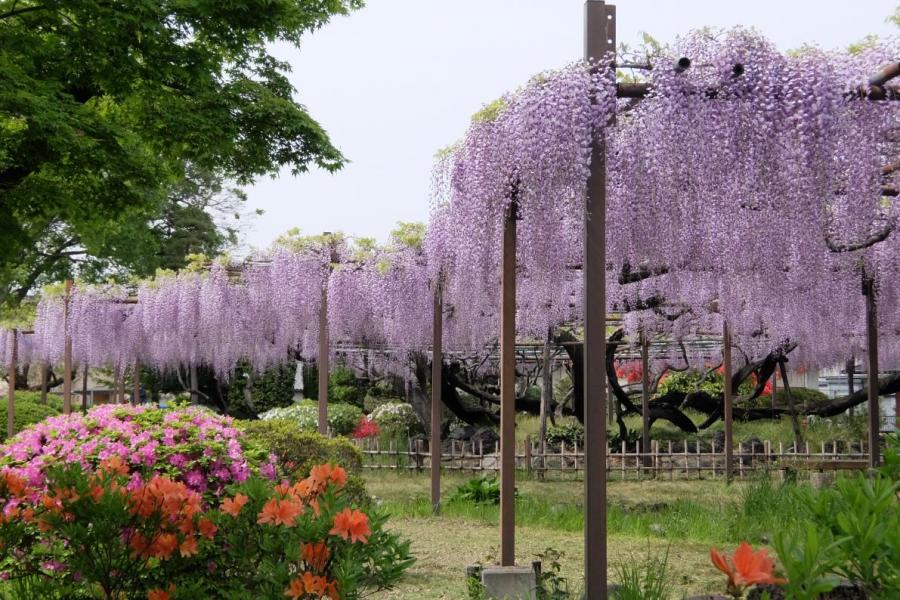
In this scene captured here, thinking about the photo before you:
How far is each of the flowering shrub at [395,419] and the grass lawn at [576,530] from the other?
19.4 feet

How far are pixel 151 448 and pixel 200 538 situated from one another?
1.34 m

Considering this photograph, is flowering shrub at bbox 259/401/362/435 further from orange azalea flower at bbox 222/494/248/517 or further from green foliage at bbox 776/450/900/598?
green foliage at bbox 776/450/900/598

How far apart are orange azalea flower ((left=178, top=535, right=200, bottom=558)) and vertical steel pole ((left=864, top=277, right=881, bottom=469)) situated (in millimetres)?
6969

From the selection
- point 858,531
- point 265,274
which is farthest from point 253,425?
point 265,274

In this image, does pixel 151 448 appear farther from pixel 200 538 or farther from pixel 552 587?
pixel 552 587

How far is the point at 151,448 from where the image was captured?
4.50 meters

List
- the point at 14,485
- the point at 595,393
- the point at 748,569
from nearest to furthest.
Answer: the point at 748,569
the point at 14,485
the point at 595,393

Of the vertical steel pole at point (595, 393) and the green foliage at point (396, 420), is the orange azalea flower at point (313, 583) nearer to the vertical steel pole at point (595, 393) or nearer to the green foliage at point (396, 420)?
the vertical steel pole at point (595, 393)

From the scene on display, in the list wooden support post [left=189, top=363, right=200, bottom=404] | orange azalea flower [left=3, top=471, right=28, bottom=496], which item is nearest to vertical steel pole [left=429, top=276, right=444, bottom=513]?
orange azalea flower [left=3, top=471, right=28, bottom=496]

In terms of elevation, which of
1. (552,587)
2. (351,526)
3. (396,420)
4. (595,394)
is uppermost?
(595,394)

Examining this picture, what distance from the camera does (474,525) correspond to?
7930 mm

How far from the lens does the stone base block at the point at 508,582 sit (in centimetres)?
480

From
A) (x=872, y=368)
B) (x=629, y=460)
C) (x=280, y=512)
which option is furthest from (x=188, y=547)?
(x=629, y=460)

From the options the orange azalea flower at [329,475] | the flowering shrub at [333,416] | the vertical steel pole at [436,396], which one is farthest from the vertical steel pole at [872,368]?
the flowering shrub at [333,416]
